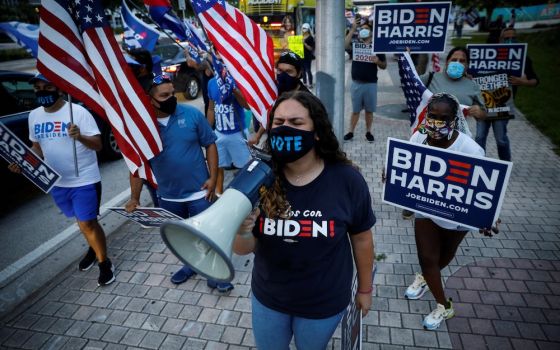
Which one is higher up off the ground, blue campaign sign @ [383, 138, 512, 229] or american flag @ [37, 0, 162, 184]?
american flag @ [37, 0, 162, 184]

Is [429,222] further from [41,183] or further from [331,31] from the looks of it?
[41,183]

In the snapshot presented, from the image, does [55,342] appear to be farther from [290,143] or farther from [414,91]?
[414,91]

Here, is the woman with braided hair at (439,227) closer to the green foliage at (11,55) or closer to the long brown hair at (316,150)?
the long brown hair at (316,150)

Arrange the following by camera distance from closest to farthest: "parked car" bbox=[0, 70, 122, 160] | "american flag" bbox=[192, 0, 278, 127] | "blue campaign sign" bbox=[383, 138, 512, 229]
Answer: "blue campaign sign" bbox=[383, 138, 512, 229] → "american flag" bbox=[192, 0, 278, 127] → "parked car" bbox=[0, 70, 122, 160]

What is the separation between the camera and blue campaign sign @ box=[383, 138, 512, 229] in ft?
7.75

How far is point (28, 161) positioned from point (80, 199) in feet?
1.80

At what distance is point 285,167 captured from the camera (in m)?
1.94

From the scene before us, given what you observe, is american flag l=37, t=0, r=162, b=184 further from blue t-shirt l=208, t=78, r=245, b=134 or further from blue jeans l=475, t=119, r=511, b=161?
blue jeans l=475, t=119, r=511, b=161

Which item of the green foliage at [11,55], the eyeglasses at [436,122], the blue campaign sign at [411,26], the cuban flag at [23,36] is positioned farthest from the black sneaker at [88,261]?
the green foliage at [11,55]

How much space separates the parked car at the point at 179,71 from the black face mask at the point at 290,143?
9773 millimetres

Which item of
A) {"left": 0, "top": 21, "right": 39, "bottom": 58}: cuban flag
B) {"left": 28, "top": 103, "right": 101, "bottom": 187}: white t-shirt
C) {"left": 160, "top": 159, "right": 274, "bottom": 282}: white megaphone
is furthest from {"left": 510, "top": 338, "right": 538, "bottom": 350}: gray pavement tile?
{"left": 0, "top": 21, "right": 39, "bottom": 58}: cuban flag

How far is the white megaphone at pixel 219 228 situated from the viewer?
1309mm

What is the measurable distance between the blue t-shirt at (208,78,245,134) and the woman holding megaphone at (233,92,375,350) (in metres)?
2.82

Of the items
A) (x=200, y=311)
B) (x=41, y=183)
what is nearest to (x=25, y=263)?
(x=41, y=183)
